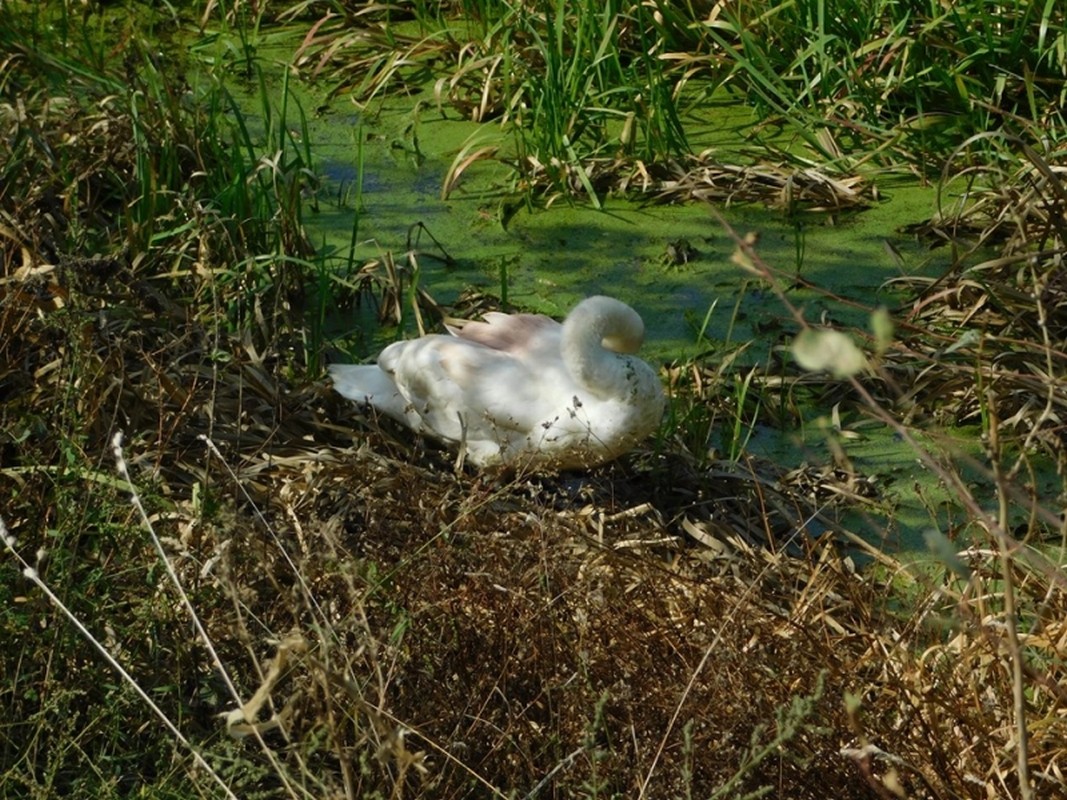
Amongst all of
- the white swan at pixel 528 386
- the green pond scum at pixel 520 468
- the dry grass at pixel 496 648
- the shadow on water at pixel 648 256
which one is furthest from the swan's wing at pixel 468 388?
the shadow on water at pixel 648 256

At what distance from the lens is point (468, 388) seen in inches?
143

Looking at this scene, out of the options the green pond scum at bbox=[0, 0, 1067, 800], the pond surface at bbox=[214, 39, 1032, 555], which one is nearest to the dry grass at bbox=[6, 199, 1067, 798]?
the green pond scum at bbox=[0, 0, 1067, 800]

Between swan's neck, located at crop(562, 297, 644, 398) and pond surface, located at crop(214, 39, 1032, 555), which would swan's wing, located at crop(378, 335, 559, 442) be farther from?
pond surface, located at crop(214, 39, 1032, 555)

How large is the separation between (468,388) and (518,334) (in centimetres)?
24

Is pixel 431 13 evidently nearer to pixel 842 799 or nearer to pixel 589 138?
pixel 589 138

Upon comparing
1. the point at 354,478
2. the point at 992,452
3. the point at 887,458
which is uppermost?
the point at 992,452

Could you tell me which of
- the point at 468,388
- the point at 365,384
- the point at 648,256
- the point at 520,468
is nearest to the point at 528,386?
the point at 468,388

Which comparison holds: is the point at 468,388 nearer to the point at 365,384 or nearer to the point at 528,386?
the point at 528,386

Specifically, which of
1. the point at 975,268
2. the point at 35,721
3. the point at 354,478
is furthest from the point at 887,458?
the point at 35,721

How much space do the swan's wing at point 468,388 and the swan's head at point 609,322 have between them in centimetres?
17

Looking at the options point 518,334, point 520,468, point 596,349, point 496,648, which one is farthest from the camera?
point 518,334

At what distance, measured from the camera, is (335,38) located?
5.88 meters

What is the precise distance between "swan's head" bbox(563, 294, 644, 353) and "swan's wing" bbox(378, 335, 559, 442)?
170 mm

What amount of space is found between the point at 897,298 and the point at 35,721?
2.72 m
